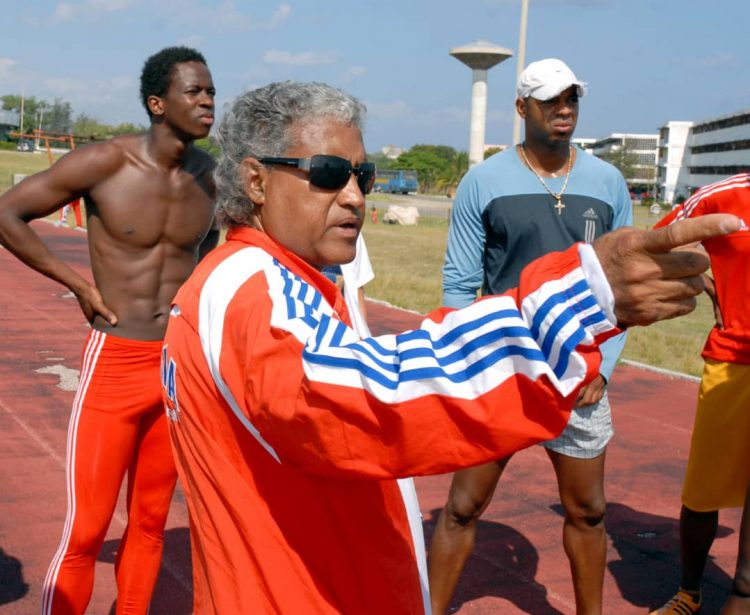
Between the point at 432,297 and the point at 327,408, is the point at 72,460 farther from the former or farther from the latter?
the point at 432,297

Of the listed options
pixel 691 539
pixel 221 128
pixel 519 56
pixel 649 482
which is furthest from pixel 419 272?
pixel 221 128

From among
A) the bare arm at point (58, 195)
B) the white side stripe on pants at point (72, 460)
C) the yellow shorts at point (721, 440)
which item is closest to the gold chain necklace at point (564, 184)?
the yellow shorts at point (721, 440)

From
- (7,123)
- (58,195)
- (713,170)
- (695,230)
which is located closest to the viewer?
(695,230)

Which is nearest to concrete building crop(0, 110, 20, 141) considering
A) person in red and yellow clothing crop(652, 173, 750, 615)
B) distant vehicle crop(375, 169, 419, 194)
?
distant vehicle crop(375, 169, 419, 194)

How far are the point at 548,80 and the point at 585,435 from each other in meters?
1.43

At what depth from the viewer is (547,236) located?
12.7ft

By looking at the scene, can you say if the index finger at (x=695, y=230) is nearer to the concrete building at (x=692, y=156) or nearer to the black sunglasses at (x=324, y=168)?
the black sunglasses at (x=324, y=168)

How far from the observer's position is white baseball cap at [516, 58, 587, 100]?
3838 millimetres

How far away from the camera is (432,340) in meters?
1.46

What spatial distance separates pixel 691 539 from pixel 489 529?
1.40 m

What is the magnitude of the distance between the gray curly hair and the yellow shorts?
2657 millimetres

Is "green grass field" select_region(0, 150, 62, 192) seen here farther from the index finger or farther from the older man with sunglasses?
the index finger

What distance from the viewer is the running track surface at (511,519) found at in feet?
14.9

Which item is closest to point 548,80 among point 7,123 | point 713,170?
point 713,170
